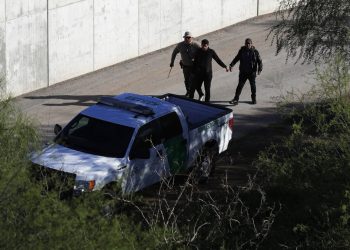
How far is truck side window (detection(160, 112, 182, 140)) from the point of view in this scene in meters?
18.6

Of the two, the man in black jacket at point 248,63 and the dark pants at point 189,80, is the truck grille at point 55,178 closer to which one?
the dark pants at point 189,80

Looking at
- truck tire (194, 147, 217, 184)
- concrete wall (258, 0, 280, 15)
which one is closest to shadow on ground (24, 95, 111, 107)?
truck tire (194, 147, 217, 184)

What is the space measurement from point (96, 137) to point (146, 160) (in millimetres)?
898

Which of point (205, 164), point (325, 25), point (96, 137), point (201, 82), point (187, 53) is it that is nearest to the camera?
point (96, 137)

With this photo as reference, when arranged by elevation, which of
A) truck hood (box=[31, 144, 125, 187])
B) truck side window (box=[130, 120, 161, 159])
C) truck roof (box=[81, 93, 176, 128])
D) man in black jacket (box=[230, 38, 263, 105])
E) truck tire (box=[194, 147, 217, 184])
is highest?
man in black jacket (box=[230, 38, 263, 105])

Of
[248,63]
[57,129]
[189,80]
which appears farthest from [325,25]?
[57,129]

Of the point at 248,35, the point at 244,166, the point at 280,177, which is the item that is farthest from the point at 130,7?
the point at 280,177

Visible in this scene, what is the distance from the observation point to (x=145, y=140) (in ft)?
58.9

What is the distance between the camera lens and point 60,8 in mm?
24453

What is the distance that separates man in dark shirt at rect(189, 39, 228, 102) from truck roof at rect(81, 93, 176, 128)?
444 centimetres

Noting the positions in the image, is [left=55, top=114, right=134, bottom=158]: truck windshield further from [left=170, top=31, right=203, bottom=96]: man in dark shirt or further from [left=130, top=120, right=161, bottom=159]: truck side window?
[left=170, top=31, right=203, bottom=96]: man in dark shirt

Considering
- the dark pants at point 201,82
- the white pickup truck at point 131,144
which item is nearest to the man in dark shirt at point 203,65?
the dark pants at point 201,82

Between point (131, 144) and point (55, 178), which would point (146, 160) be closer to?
point (131, 144)

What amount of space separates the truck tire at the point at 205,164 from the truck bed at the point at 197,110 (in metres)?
0.55
